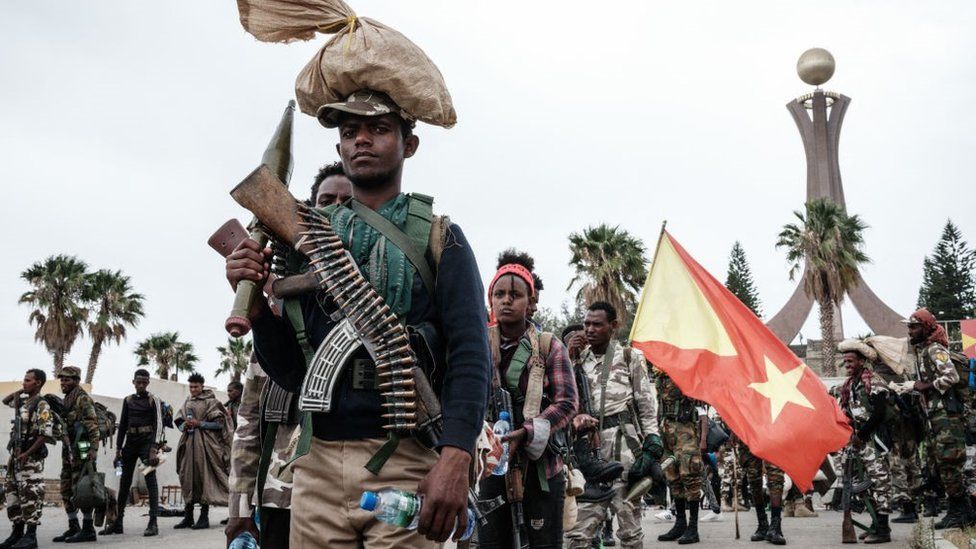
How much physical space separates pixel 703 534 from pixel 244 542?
9890 mm

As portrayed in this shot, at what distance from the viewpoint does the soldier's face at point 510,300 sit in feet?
19.3

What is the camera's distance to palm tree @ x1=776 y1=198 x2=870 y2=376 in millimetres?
40219

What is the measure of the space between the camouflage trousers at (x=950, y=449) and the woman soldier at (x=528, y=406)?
7.77 m

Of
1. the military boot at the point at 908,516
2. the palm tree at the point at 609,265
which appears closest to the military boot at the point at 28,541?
the military boot at the point at 908,516

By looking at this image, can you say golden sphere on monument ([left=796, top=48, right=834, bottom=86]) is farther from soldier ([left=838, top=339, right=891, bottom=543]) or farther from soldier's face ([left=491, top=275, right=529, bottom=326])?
soldier's face ([left=491, top=275, right=529, bottom=326])

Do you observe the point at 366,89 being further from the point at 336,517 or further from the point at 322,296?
the point at 336,517

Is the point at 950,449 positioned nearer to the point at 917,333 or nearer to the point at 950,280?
the point at 917,333

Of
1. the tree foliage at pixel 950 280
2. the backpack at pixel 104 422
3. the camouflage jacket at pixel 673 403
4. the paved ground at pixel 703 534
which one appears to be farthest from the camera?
the tree foliage at pixel 950 280

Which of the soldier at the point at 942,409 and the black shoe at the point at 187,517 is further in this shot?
the black shoe at the point at 187,517

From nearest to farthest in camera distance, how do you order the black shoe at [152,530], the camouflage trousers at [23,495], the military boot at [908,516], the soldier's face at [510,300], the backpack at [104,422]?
the soldier's face at [510,300] → the camouflage trousers at [23,495] → the black shoe at [152,530] → the military boot at [908,516] → the backpack at [104,422]

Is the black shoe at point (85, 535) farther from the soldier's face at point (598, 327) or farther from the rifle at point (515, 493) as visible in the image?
the rifle at point (515, 493)

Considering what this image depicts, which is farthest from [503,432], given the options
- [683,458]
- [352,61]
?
[683,458]

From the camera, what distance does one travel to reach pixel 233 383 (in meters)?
14.1

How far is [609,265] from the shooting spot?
35.9m
